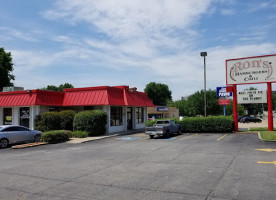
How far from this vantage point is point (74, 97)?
27000 mm

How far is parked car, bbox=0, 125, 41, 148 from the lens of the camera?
57.4ft

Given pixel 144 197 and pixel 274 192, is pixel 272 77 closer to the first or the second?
pixel 274 192

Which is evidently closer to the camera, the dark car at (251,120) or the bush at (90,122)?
the bush at (90,122)

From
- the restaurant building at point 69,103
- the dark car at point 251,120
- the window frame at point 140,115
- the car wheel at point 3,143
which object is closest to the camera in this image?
the car wheel at point 3,143

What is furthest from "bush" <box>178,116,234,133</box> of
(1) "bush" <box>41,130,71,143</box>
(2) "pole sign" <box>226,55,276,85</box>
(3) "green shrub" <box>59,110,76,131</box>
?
(1) "bush" <box>41,130,71,143</box>

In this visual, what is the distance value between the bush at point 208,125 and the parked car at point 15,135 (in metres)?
14.8

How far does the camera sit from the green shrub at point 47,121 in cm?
2391

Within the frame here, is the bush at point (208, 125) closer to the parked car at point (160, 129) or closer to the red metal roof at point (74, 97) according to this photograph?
the parked car at point (160, 129)

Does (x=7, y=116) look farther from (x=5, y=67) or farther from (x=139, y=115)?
(x=5, y=67)

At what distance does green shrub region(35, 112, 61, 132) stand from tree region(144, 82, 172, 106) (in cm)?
6456

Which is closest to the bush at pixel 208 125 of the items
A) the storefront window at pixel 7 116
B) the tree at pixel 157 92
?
the storefront window at pixel 7 116

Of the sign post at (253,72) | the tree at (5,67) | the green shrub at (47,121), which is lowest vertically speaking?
the green shrub at (47,121)

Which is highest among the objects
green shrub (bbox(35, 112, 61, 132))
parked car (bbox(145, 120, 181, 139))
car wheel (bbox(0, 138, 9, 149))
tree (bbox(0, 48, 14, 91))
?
tree (bbox(0, 48, 14, 91))

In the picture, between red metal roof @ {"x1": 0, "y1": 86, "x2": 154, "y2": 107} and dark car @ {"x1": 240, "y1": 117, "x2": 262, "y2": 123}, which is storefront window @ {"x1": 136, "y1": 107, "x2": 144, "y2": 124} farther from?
dark car @ {"x1": 240, "y1": 117, "x2": 262, "y2": 123}
